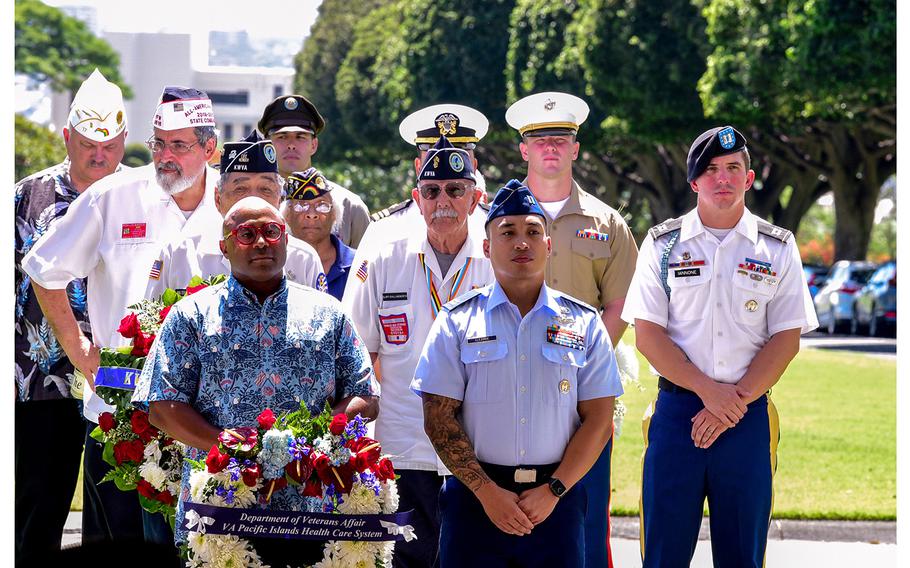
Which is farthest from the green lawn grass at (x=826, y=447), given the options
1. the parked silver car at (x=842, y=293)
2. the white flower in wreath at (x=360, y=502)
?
the parked silver car at (x=842, y=293)

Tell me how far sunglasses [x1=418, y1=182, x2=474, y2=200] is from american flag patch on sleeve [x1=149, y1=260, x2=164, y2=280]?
1.20 metres

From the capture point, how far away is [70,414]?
707cm

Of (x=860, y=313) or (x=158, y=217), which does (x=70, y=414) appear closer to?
(x=158, y=217)

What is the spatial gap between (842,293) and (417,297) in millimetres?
26451

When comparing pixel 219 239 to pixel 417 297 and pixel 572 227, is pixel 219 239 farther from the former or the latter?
pixel 572 227

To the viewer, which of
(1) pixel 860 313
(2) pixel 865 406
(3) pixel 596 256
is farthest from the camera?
(1) pixel 860 313

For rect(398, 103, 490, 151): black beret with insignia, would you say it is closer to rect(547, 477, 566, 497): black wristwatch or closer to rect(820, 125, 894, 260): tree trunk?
rect(547, 477, 566, 497): black wristwatch

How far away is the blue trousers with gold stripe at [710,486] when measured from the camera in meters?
5.91

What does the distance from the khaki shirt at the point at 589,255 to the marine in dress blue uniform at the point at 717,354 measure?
2.39 feet

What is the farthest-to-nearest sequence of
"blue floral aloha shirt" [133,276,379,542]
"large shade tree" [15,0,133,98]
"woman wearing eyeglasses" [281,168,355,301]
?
"large shade tree" [15,0,133,98] < "woman wearing eyeglasses" [281,168,355,301] < "blue floral aloha shirt" [133,276,379,542]

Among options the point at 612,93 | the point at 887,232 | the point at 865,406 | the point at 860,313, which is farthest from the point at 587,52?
the point at 887,232

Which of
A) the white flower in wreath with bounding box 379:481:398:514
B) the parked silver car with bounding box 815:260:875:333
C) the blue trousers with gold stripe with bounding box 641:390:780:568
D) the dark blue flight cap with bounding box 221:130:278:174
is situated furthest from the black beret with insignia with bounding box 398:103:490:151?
the parked silver car with bounding box 815:260:875:333

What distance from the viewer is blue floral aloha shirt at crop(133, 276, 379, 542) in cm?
471

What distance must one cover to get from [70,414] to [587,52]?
32.4 meters
